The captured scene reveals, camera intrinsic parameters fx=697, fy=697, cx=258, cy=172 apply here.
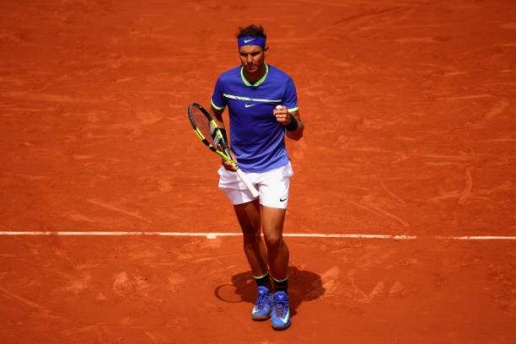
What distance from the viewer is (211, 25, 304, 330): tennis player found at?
5773 millimetres

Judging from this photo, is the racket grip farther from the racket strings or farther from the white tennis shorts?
the racket strings

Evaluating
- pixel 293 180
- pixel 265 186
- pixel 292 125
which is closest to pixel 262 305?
pixel 265 186

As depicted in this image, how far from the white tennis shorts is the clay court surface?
127 cm

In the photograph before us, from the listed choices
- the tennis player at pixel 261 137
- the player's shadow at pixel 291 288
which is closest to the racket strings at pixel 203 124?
the tennis player at pixel 261 137

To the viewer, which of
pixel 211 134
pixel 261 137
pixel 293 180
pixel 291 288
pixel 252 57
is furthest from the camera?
pixel 293 180

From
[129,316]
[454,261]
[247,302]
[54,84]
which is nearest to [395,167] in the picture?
[454,261]

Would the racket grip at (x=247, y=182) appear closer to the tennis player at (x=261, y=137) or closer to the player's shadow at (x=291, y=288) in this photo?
the tennis player at (x=261, y=137)

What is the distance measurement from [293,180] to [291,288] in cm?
235

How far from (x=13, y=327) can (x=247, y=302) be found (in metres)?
2.23

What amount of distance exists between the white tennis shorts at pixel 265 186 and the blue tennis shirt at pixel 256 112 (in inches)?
2.4

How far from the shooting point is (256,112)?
5.82m

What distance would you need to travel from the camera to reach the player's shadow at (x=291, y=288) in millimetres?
6965

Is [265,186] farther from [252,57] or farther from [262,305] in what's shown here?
[262,305]

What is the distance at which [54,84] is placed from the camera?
39.5ft
